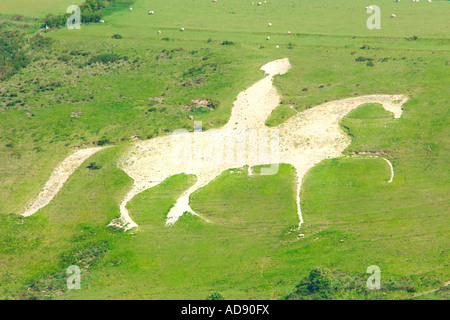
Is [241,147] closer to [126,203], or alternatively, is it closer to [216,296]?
[126,203]

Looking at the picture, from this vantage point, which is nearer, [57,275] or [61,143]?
[57,275]

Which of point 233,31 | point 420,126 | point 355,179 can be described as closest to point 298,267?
point 355,179

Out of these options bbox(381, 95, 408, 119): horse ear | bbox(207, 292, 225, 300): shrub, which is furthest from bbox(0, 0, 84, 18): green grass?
bbox(207, 292, 225, 300): shrub

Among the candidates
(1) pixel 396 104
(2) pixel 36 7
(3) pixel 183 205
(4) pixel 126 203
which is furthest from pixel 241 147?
(2) pixel 36 7

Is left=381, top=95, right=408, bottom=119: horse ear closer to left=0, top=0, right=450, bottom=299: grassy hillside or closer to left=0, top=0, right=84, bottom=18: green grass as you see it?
left=0, top=0, right=450, bottom=299: grassy hillside

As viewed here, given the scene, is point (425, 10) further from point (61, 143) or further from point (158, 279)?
point (158, 279)

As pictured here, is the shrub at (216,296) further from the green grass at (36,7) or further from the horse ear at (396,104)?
the green grass at (36,7)
